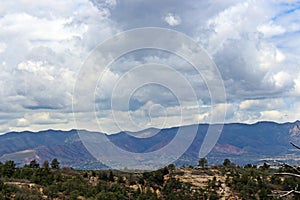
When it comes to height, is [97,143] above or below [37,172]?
above

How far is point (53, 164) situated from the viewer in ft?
359

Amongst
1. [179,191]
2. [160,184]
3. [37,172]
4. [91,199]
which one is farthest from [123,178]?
[91,199]

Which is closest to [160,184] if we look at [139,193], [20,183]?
[139,193]

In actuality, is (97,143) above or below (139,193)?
above

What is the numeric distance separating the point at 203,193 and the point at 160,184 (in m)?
12.5

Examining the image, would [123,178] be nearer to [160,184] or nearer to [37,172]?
[160,184]

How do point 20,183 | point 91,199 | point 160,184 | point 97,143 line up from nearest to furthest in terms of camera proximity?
point 97,143 < point 91,199 < point 20,183 < point 160,184

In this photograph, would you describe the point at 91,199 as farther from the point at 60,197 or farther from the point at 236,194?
the point at 236,194

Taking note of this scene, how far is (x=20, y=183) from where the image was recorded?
78.1 m

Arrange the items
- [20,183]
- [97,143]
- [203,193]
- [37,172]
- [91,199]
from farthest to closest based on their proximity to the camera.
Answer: [203,193] < [37,172] < [20,183] < [91,199] < [97,143]

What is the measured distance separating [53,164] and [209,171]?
42966 millimetres

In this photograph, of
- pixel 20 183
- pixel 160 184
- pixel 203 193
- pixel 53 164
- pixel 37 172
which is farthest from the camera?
pixel 53 164

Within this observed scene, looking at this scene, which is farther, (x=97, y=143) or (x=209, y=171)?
(x=209, y=171)

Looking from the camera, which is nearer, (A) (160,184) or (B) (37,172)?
(B) (37,172)
